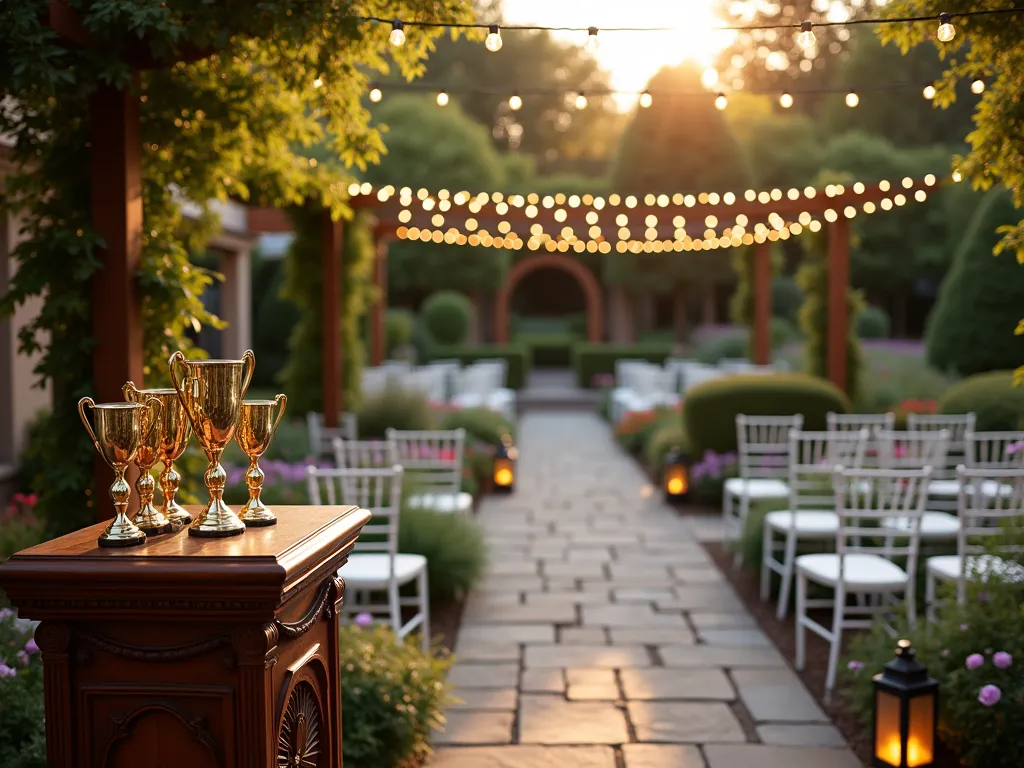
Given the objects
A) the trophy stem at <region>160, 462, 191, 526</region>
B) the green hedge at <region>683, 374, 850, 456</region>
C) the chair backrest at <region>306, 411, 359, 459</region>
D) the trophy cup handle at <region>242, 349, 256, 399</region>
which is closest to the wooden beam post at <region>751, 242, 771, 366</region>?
the green hedge at <region>683, 374, 850, 456</region>

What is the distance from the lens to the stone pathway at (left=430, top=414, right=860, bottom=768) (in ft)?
12.6

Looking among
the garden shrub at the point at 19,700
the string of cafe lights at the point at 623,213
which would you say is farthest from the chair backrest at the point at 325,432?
the garden shrub at the point at 19,700

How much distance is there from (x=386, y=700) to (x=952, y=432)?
573 cm

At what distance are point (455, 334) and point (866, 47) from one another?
14094 millimetres

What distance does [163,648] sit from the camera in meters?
2.12

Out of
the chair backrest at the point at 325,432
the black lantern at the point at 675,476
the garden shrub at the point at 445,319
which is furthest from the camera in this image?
the garden shrub at the point at 445,319

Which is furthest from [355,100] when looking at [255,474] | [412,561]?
[255,474]

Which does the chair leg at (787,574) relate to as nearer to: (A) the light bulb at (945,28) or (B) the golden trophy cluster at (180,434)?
(A) the light bulb at (945,28)

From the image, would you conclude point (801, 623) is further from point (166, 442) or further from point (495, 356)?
point (495, 356)

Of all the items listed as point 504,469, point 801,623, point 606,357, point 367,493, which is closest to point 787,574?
point 801,623

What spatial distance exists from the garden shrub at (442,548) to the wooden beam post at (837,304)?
239 inches

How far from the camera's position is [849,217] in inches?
409

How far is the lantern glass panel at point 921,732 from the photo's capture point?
11.0ft

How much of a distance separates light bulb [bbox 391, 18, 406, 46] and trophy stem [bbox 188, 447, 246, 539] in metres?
2.17
